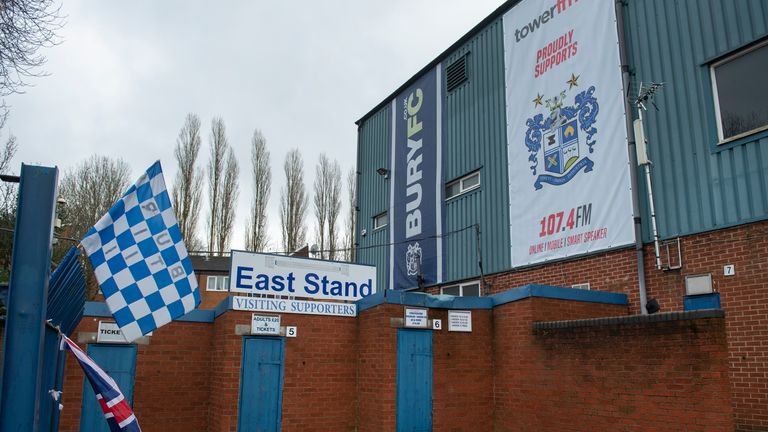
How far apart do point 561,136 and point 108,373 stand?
30.3 feet

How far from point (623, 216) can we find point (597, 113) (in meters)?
2.11

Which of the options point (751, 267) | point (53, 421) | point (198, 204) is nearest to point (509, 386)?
point (751, 267)

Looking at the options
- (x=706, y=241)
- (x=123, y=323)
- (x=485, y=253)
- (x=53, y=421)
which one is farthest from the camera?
(x=485, y=253)

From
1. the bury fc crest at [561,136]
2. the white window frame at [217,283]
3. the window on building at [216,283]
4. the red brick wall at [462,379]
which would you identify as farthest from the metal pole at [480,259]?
the white window frame at [217,283]

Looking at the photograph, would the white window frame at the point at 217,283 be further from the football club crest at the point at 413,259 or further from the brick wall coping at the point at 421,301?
the brick wall coping at the point at 421,301

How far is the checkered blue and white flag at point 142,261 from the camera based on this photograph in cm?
441

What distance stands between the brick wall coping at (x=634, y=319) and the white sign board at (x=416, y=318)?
1.79 m

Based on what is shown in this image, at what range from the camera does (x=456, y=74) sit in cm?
1531

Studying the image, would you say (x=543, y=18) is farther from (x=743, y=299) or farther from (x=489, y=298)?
(x=743, y=299)

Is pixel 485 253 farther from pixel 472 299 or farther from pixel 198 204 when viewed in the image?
pixel 198 204

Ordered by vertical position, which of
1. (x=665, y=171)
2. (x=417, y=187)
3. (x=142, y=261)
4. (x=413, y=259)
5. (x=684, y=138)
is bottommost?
(x=142, y=261)

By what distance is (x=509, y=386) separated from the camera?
9555mm

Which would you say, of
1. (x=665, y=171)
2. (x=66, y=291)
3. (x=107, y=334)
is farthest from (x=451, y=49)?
(x=66, y=291)

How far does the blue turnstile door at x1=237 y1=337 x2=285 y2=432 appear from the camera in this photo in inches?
360
